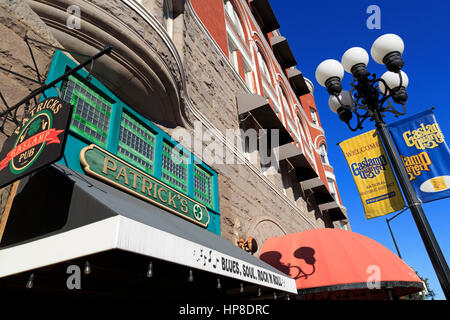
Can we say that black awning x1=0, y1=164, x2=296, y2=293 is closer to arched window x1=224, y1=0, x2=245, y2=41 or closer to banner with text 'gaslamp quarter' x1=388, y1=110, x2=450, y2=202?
banner with text 'gaslamp quarter' x1=388, y1=110, x2=450, y2=202

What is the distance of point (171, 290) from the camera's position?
5395 millimetres

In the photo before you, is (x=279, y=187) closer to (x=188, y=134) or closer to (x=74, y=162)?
(x=188, y=134)

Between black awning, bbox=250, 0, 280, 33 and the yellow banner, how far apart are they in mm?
16166

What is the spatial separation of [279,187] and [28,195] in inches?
389

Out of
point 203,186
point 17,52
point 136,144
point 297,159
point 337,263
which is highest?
point 297,159

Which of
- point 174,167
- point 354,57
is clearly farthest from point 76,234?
point 354,57

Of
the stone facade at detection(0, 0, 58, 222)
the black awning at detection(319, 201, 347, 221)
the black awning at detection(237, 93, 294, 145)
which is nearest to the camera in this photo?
the stone facade at detection(0, 0, 58, 222)

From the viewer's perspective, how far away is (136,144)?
546 cm

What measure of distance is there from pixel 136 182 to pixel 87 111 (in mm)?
1361

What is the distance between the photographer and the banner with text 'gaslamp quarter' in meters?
4.64

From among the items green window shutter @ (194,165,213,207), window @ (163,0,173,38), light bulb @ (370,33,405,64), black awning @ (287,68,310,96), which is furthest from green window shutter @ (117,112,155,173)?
black awning @ (287,68,310,96)

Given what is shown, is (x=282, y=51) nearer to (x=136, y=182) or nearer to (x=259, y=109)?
(x=259, y=109)

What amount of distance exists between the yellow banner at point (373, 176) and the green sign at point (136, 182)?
128 inches

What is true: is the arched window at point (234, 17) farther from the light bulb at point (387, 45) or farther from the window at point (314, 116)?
the window at point (314, 116)
